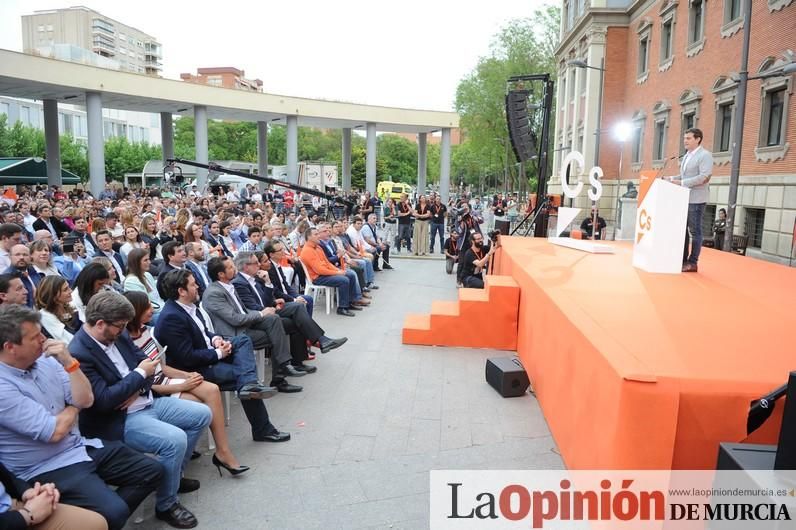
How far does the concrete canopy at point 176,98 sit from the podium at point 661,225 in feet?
72.2

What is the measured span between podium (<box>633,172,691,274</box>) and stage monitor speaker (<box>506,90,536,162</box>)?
23.2 ft

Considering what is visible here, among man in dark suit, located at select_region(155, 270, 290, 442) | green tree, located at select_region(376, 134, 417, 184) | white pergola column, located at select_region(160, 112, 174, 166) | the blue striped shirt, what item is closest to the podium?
man in dark suit, located at select_region(155, 270, 290, 442)

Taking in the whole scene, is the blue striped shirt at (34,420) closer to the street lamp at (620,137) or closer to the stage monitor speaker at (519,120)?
the stage monitor speaker at (519,120)

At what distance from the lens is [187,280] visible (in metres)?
4.27

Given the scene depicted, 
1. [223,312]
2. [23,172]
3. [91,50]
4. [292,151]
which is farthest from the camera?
[91,50]

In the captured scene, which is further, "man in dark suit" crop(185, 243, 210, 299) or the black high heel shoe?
"man in dark suit" crop(185, 243, 210, 299)

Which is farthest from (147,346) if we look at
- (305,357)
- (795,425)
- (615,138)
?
(615,138)

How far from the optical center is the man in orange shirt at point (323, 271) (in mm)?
8719

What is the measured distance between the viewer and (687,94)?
20.3 meters

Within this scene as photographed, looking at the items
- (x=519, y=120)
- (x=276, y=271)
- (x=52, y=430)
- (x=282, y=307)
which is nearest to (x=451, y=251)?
(x=519, y=120)

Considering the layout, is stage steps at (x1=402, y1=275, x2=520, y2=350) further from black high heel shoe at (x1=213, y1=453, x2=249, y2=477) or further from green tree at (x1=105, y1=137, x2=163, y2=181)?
green tree at (x1=105, y1=137, x2=163, y2=181)

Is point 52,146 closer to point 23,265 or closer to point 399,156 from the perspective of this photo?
point 23,265

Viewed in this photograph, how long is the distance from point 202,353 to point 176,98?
2442cm

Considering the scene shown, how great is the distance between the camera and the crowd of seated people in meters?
2.69
